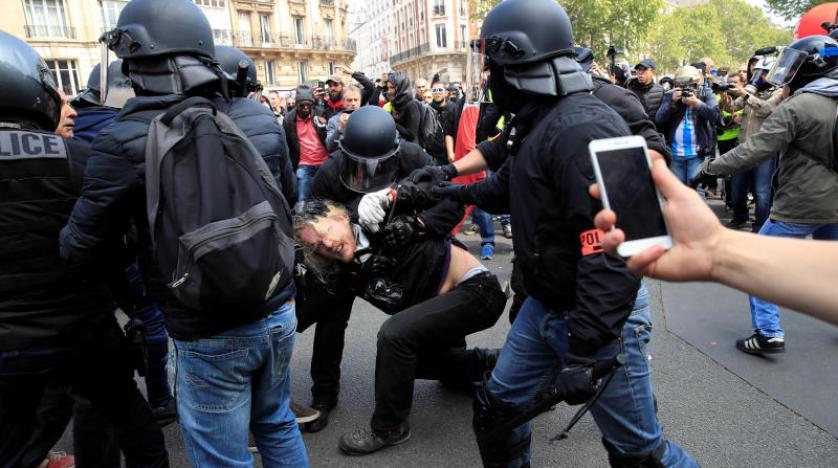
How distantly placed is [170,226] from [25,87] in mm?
978

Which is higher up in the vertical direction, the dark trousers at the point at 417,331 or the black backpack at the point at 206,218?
the black backpack at the point at 206,218

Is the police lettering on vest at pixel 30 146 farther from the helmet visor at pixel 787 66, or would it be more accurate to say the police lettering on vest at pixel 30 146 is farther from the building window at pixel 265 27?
the building window at pixel 265 27

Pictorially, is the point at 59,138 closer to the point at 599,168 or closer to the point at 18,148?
the point at 18,148

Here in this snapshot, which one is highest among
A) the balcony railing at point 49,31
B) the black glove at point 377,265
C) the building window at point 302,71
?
the balcony railing at point 49,31

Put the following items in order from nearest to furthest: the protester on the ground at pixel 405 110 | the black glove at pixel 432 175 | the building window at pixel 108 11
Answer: the black glove at pixel 432 175 → the protester on the ground at pixel 405 110 → the building window at pixel 108 11

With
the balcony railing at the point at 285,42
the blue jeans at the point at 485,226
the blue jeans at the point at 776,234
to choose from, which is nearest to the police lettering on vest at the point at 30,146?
the blue jeans at the point at 776,234

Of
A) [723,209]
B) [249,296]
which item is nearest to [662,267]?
[249,296]

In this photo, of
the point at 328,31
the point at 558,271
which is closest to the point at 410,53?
the point at 328,31

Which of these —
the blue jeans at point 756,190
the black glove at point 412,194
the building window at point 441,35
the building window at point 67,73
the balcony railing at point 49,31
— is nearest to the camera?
the black glove at point 412,194

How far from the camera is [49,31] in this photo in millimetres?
31141

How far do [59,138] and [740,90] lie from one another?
197 inches

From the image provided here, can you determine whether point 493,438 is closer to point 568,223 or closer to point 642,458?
point 642,458

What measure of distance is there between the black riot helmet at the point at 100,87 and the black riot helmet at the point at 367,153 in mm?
1191

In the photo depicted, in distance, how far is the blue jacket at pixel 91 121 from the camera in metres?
3.02
